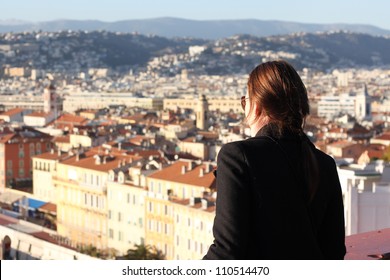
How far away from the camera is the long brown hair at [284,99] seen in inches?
77.2

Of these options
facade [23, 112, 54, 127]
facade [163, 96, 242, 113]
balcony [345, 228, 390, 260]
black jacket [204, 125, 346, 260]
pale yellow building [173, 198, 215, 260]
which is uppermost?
black jacket [204, 125, 346, 260]

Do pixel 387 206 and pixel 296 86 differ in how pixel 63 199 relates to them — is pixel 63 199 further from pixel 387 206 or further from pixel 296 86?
pixel 296 86

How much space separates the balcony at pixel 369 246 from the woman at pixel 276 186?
0.65ft

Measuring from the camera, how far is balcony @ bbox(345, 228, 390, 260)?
2.22m

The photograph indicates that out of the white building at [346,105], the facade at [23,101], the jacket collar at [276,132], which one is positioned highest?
the jacket collar at [276,132]

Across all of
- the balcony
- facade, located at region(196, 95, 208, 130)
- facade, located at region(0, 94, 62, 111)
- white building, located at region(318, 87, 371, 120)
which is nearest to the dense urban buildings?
facade, located at region(196, 95, 208, 130)

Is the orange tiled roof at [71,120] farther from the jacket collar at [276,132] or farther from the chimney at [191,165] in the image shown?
the jacket collar at [276,132]

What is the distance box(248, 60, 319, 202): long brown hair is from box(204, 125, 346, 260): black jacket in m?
0.01

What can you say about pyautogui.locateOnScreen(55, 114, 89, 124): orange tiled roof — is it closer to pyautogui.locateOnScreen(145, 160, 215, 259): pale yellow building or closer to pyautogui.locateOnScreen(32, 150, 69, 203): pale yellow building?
→ pyautogui.locateOnScreen(32, 150, 69, 203): pale yellow building

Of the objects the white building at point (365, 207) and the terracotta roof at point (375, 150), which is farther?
the terracotta roof at point (375, 150)

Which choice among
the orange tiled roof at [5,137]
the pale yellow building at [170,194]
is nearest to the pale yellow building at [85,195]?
the pale yellow building at [170,194]

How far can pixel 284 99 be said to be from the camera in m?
1.97

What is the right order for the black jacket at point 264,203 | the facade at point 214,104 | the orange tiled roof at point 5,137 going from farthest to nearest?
the facade at point 214,104 < the orange tiled roof at point 5,137 < the black jacket at point 264,203

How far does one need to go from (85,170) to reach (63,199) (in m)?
0.93
